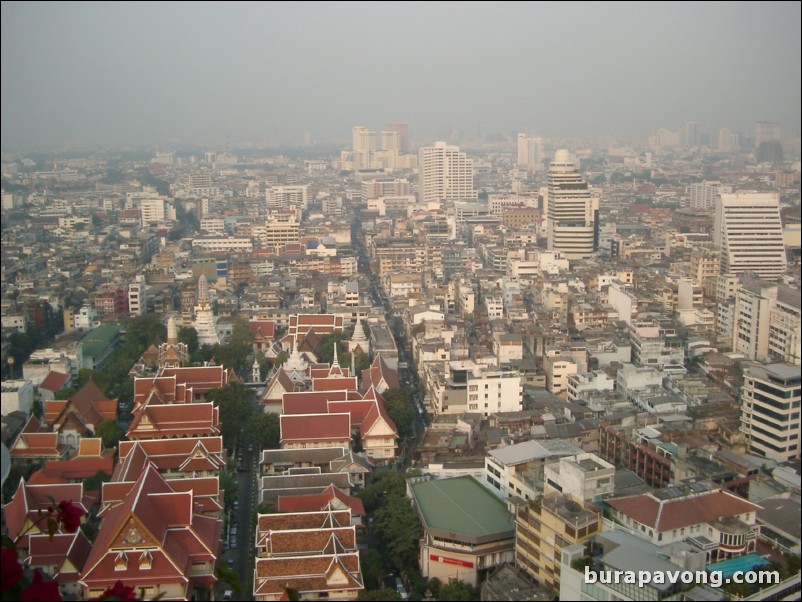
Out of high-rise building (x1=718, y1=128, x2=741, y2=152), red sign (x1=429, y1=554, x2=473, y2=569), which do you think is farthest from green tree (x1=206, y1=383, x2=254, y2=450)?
high-rise building (x1=718, y1=128, x2=741, y2=152)

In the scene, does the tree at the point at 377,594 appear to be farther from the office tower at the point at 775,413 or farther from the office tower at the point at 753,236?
the office tower at the point at 753,236

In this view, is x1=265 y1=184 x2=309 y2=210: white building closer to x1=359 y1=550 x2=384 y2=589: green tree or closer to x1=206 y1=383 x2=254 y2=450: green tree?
x1=206 y1=383 x2=254 y2=450: green tree

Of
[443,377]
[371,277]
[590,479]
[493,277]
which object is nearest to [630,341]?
[443,377]

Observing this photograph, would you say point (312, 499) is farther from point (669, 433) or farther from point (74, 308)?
point (74, 308)

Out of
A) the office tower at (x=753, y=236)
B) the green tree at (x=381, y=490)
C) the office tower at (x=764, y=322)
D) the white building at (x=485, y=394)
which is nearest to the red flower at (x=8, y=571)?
the green tree at (x=381, y=490)

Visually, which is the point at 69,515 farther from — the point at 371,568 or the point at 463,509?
the point at 463,509
